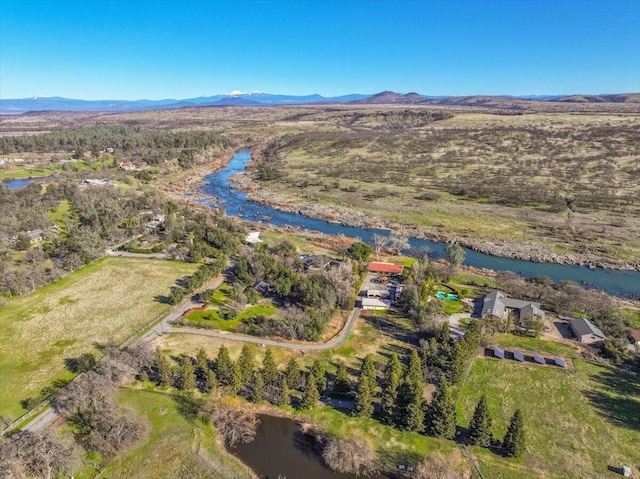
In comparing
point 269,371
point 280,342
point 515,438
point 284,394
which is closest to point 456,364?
point 515,438

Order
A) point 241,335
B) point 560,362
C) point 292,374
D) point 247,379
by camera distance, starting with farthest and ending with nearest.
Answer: point 241,335
point 560,362
point 247,379
point 292,374

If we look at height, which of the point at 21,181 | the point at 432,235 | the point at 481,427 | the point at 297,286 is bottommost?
the point at 432,235

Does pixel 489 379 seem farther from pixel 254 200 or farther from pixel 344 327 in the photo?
pixel 254 200

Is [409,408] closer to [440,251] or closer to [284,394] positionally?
[284,394]

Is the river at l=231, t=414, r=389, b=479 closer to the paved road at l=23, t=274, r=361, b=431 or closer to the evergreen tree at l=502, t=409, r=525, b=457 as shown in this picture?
the evergreen tree at l=502, t=409, r=525, b=457

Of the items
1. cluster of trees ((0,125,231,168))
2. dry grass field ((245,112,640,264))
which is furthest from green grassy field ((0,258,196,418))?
cluster of trees ((0,125,231,168))

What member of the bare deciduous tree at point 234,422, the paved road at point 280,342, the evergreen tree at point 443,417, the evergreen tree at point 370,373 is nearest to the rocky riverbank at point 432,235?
the paved road at point 280,342
